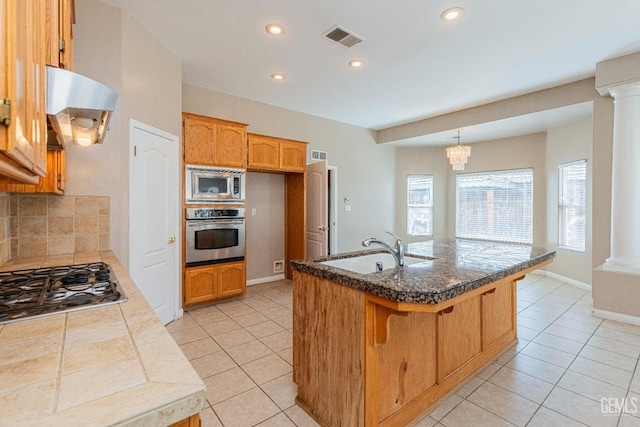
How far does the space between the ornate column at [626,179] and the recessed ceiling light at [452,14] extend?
2277 millimetres

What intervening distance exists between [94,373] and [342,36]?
3.13 m

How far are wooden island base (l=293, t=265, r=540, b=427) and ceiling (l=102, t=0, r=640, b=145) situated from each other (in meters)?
2.24

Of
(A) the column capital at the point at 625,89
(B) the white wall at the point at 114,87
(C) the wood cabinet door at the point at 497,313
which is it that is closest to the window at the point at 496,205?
(A) the column capital at the point at 625,89

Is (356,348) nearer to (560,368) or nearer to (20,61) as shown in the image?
(20,61)

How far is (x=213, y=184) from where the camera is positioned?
3.80 metres

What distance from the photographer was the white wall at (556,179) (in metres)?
4.66

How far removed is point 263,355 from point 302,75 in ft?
10.7

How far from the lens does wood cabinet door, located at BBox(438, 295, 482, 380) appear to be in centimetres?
203

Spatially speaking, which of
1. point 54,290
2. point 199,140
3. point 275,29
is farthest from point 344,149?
point 54,290

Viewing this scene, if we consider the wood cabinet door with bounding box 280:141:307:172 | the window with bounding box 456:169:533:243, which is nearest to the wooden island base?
the wood cabinet door with bounding box 280:141:307:172

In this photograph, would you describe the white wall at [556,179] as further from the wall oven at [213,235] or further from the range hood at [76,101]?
the range hood at [76,101]

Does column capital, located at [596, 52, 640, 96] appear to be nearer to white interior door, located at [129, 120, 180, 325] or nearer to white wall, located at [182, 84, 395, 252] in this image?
white wall, located at [182, 84, 395, 252]

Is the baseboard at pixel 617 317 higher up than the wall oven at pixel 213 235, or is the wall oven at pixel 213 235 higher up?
the wall oven at pixel 213 235

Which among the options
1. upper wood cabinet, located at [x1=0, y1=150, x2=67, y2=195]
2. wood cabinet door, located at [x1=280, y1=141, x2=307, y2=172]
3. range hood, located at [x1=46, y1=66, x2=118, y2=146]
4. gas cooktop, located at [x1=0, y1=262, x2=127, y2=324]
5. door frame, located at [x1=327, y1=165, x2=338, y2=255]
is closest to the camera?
range hood, located at [x1=46, y1=66, x2=118, y2=146]
